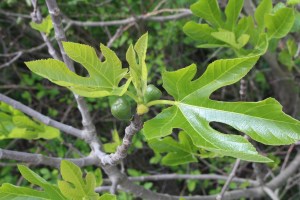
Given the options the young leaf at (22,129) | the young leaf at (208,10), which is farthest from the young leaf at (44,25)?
the young leaf at (208,10)

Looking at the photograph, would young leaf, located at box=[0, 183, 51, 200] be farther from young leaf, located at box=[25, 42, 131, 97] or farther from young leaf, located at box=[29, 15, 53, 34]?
young leaf, located at box=[29, 15, 53, 34]

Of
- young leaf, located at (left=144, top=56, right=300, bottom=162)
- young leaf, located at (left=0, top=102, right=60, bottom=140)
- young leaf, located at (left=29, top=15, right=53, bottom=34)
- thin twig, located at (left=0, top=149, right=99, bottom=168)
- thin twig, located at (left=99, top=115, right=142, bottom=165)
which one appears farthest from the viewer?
young leaf, located at (left=0, top=102, right=60, bottom=140)

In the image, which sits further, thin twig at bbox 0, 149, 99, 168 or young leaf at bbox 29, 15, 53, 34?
young leaf at bbox 29, 15, 53, 34

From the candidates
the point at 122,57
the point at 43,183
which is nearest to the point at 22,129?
the point at 43,183

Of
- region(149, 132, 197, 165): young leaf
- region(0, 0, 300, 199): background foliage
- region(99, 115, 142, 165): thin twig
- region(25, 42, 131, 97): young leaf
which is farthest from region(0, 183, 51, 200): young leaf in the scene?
region(0, 0, 300, 199): background foliage

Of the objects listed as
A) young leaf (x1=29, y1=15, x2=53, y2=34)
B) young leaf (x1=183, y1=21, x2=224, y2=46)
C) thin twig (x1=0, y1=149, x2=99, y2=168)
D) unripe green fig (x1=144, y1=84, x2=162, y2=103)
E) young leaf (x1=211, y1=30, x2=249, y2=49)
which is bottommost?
thin twig (x1=0, y1=149, x2=99, y2=168)

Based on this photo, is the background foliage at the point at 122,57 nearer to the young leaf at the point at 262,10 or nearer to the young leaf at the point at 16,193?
the young leaf at the point at 262,10
